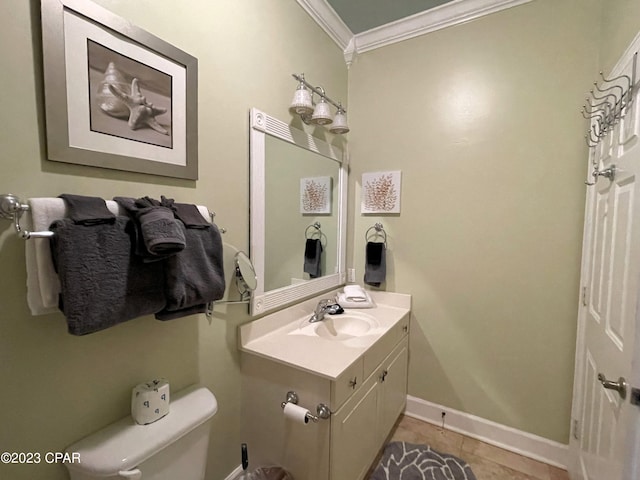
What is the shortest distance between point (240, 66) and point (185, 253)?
3.12ft

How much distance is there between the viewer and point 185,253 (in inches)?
37.4

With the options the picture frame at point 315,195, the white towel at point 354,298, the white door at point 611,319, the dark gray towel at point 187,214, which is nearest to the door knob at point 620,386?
the white door at point 611,319

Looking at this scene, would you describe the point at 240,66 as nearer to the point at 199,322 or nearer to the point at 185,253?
the point at 185,253

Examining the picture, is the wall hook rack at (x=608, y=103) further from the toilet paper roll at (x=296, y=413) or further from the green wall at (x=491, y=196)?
the toilet paper roll at (x=296, y=413)

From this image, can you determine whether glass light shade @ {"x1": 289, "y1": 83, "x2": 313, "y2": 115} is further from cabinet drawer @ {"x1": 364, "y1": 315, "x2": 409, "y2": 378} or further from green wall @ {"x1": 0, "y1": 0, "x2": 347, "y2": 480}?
cabinet drawer @ {"x1": 364, "y1": 315, "x2": 409, "y2": 378}

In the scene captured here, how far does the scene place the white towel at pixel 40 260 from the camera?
705 mm

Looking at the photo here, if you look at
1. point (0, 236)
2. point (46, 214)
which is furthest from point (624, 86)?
point (0, 236)

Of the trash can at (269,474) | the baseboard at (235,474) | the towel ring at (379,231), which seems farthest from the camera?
the towel ring at (379,231)

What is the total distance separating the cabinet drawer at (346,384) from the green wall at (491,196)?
862mm

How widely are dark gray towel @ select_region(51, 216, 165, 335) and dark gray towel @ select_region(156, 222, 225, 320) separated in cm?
5

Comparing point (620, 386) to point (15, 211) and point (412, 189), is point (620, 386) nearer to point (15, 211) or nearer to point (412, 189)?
point (412, 189)

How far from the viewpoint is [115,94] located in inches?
35.8

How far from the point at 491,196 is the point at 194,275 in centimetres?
174

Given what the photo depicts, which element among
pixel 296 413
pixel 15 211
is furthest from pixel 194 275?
pixel 296 413
